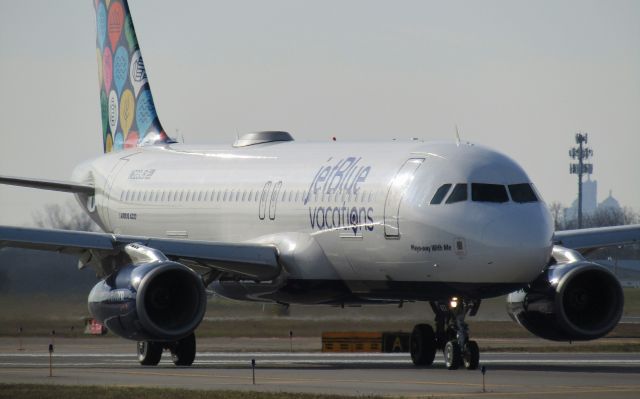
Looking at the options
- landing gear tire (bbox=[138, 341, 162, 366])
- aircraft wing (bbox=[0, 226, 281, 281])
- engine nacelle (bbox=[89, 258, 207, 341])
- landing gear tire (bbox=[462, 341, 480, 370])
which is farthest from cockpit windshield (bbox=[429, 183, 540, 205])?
landing gear tire (bbox=[138, 341, 162, 366])

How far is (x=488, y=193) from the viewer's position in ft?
110

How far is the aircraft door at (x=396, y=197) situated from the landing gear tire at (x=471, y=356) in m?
2.91

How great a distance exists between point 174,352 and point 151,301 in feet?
10.1

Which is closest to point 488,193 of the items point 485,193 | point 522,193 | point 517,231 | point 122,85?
point 485,193

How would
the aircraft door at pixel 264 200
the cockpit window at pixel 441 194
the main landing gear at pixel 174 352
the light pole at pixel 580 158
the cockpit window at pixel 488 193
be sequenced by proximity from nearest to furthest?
the cockpit window at pixel 488 193 < the cockpit window at pixel 441 194 < the main landing gear at pixel 174 352 < the aircraft door at pixel 264 200 < the light pole at pixel 580 158

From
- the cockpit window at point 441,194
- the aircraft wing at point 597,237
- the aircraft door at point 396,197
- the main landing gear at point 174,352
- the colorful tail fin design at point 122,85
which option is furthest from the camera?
the colorful tail fin design at point 122,85

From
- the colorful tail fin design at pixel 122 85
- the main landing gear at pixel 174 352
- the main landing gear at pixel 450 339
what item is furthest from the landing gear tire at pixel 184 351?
the colorful tail fin design at pixel 122 85

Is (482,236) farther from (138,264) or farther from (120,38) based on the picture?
(120,38)

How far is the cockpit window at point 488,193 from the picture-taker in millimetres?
33469

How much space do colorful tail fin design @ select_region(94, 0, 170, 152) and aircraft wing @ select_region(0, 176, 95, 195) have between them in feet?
8.51

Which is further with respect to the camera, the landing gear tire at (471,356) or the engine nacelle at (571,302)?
the engine nacelle at (571,302)

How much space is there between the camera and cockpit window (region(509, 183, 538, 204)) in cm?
3366

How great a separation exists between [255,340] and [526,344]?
332 inches

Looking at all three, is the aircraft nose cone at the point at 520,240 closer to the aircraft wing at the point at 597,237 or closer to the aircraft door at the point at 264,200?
the aircraft wing at the point at 597,237
